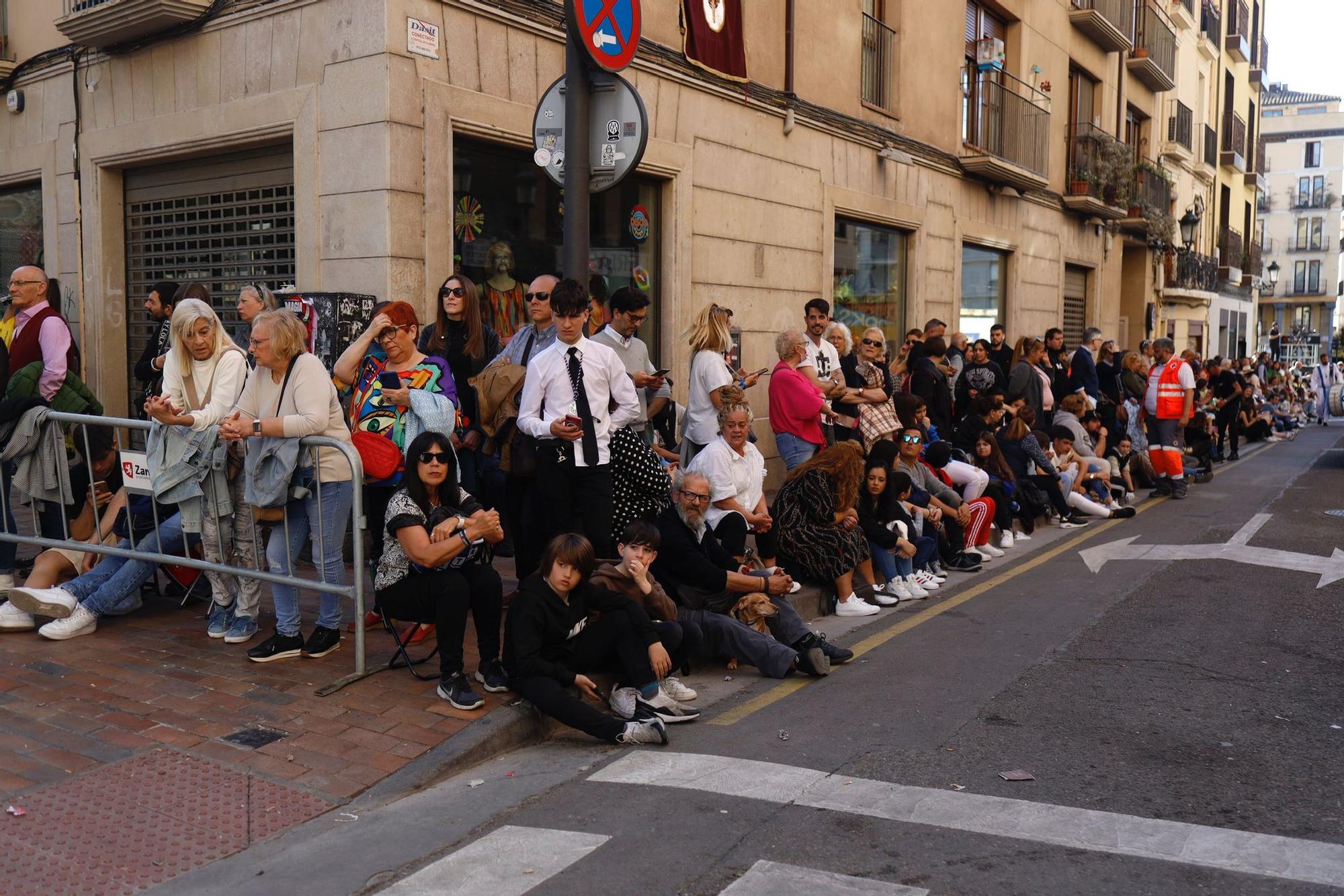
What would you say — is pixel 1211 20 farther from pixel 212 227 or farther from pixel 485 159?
pixel 212 227

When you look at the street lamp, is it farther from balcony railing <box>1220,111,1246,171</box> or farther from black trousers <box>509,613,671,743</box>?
black trousers <box>509,613,671,743</box>

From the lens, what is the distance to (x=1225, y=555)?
31.4 feet

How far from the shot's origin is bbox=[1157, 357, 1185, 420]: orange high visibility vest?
1384 cm

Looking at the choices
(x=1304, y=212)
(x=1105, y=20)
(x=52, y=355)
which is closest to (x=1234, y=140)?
(x=1105, y=20)

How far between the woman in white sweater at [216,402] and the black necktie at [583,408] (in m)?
1.80

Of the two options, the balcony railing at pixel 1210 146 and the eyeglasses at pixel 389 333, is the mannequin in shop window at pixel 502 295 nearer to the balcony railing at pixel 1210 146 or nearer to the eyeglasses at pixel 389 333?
the eyeglasses at pixel 389 333

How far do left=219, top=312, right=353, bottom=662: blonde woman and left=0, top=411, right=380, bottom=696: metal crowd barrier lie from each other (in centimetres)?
4

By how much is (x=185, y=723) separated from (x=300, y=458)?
1480 millimetres

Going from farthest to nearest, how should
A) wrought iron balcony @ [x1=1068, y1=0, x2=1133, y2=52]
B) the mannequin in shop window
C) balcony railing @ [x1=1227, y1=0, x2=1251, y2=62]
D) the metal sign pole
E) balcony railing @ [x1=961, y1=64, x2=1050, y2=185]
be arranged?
balcony railing @ [x1=1227, y1=0, x2=1251, y2=62] → wrought iron balcony @ [x1=1068, y1=0, x2=1133, y2=52] → balcony railing @ [x1=961, y1=64, x2=1050, y2=185] → the mannequin in shop window → the metal sign pole

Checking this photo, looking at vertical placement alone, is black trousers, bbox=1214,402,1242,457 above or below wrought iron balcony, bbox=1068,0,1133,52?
below

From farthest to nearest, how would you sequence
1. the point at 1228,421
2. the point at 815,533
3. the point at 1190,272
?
1. the point at 1190,272
2. the point at 1228,421
3. the point at 815,533

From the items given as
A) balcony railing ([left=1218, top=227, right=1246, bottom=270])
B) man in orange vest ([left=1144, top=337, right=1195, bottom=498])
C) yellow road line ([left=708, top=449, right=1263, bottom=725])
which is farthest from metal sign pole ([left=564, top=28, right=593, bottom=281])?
balcony railing ([left=1218, top=227, right=1246, bottom=270])

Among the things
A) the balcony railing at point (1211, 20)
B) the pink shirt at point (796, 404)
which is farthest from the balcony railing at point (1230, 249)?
the pink shirt at point (796, 404)

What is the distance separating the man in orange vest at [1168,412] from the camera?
13844 mm
